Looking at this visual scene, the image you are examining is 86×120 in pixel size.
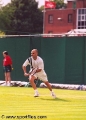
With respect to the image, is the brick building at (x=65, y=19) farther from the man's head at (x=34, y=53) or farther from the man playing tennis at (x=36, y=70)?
the man's head at (x=34, y=53)

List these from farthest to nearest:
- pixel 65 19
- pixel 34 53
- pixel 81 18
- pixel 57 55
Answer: pixel 81 18
pixel 65 19
pixel 57 55
pixel 34 53

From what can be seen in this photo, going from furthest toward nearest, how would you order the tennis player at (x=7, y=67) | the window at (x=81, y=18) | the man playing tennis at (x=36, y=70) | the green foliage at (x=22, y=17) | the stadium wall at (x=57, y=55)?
the window at (x=81, y=18)
the green foliage at (x=22, y=17)
the tennis player at (x=7, y=67)
the stadium wall at (x=57, y=55)
the man playing tennis at (x=36, y=70)

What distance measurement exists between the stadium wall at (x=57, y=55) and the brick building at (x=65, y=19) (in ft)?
245

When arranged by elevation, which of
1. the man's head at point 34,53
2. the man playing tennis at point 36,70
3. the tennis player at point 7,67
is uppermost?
the man's head at point 34,53

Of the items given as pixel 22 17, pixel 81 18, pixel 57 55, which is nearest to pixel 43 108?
pixel 57 55

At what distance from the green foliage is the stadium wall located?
74430mm

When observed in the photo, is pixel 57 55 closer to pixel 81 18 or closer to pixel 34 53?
pixel 34 53

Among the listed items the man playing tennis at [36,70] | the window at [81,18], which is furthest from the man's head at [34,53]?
the window at [81,18]

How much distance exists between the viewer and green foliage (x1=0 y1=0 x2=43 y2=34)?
346ft

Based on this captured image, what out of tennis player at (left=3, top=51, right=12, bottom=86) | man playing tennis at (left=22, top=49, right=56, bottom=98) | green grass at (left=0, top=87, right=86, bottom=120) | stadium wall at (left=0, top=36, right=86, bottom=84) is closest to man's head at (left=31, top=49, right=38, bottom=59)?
man playing tennis at (left=22, top=49, right=56, bottom=98)

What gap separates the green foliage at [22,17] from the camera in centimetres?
10546

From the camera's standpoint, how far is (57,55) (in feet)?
91.1

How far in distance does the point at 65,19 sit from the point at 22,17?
8.86 metres

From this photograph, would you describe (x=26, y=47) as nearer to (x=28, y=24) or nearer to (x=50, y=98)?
(x=50, y=98)
